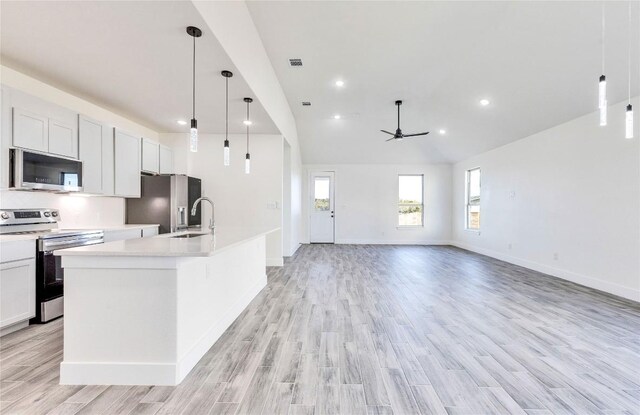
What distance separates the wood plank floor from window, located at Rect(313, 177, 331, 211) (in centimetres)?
534

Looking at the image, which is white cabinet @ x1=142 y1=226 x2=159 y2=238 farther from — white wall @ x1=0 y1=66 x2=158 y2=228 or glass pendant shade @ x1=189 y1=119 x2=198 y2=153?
glass pendant shade @ x1=189 y1=119 x2=198 y2=153

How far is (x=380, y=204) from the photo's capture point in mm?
9227

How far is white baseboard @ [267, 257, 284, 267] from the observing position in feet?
19.3

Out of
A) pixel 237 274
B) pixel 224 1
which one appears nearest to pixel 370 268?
pixel 237 274

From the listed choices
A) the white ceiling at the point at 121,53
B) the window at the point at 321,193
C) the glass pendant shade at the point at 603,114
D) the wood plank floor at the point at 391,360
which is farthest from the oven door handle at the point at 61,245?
the window at the point at 321,193

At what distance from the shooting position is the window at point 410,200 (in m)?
9.26

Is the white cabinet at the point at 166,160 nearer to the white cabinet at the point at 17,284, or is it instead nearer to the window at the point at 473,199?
the white cabinet at the point at 17,284

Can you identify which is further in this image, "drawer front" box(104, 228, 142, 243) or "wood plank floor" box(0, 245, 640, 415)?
"drawer front" box(104, 228, 142, 243)

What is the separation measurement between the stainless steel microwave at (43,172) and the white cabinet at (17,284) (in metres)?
0.61

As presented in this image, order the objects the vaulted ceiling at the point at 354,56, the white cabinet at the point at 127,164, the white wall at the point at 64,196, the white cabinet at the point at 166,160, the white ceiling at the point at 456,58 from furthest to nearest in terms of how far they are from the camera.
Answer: the white cabinet at the point at 166,160 → the white cabinet at the point at 127,164 → the white ceiling at the point at 456,58 → the white wall at the point at 64,196 → the vaulted ceiling at the point at 354,56

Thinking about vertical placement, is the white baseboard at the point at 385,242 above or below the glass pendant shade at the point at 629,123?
below

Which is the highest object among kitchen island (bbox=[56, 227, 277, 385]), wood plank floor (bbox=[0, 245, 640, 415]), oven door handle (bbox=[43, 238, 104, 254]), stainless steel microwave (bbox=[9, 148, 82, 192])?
stainless steel microwave (bbox=[9, 148, 82, 192])

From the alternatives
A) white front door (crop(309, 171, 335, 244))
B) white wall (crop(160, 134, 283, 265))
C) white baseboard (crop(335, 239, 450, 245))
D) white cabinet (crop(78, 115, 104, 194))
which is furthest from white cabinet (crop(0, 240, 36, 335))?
white baseboard (crop(335, 239, 450, 245))

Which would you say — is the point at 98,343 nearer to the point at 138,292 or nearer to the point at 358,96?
the point at 138,292
